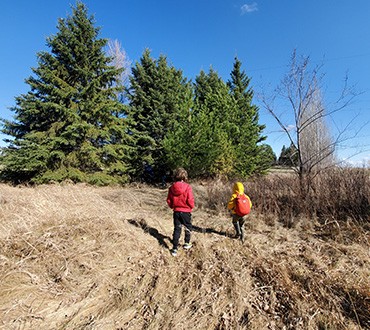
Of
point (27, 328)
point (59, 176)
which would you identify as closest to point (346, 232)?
point (27, 328)

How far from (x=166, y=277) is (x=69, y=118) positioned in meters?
10.4

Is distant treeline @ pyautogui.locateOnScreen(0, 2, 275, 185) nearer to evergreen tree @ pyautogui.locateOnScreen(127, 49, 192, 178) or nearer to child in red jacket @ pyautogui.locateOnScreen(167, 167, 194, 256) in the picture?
evergreen tree @ pyautogui.locateOnScreen(127, 49, 192, 178)

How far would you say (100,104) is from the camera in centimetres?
1149

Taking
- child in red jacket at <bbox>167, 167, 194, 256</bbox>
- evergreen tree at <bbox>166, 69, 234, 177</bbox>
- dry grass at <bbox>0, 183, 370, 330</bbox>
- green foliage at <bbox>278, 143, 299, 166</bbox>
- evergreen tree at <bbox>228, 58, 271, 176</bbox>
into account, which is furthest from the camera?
evergreen tree at <bbox>228, 58, 271, 176</bbox>

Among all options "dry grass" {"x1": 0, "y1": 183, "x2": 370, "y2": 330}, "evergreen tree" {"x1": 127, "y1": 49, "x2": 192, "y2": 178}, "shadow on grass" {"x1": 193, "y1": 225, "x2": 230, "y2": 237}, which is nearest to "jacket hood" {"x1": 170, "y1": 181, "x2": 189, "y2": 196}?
"dry grass" {"x1": 0, "y1": 183, "x2": 370, "y2": 330}

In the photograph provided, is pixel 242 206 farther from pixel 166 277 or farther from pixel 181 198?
pixel 166 277

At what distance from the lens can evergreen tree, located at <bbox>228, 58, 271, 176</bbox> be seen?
1392 cm

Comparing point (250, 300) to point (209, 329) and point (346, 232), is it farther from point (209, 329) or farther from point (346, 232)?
point (346, 232)

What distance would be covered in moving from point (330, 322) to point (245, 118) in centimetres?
1468

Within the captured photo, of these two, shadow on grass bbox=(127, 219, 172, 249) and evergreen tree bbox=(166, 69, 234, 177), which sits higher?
evergreen tree bbox=(166, 69, 234, 177)

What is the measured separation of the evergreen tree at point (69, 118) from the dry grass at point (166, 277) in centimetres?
688

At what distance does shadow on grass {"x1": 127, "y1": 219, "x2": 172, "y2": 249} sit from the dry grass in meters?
0.05

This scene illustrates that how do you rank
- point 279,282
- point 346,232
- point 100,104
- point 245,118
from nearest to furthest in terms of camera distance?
point 279,282, point 346,232, point 100,104, point 245,118

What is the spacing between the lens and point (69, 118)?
10672mm
